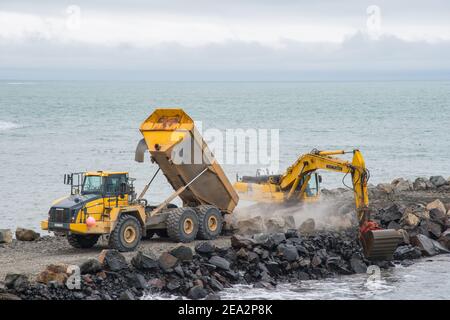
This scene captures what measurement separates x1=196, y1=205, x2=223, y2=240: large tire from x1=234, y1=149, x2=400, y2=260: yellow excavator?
3.81m

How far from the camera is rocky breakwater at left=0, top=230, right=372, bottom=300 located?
63.1 feet

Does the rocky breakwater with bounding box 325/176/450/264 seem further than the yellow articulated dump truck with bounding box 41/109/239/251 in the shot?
Yes

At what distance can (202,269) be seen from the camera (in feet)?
70.5

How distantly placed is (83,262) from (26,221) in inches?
510

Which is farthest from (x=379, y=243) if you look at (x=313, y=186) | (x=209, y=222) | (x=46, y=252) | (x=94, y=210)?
(x=46, y=252)

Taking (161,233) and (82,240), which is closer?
(82,240)

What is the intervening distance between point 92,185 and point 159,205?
2.37 m

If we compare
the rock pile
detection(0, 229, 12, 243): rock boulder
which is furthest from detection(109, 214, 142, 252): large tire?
detection(0, 229, 12, 243): rock boulder

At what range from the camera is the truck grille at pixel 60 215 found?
22609 mm

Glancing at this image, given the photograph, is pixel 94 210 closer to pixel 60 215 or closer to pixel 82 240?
pixel 60 215

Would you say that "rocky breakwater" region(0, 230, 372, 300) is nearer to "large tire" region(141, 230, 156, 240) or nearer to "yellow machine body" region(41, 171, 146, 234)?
"yellow machine body" region(41, 171, 146, 234)
